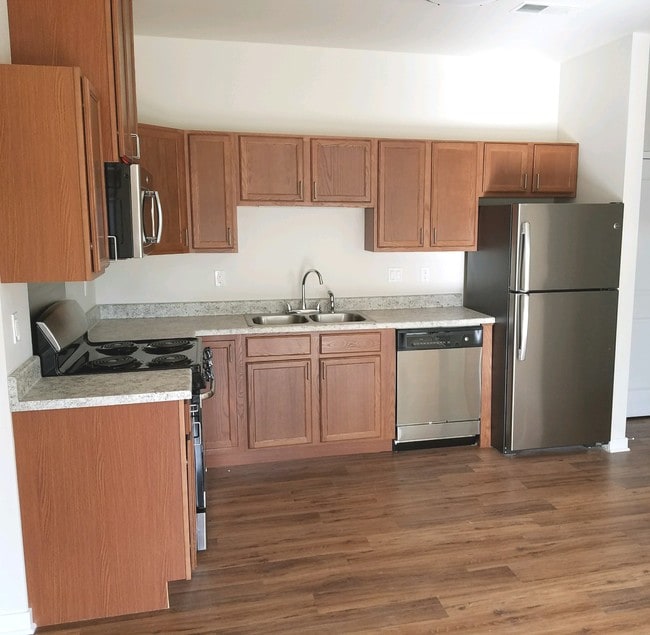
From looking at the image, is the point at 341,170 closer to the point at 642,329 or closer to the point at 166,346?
the point at 166,346

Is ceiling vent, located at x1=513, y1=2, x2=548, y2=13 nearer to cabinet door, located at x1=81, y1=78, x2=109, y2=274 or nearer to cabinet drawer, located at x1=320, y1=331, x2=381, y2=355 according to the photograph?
cabinet drawer, located at x1=320, y1=331, x2=381, y2=355

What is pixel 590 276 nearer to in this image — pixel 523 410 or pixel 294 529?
pixel 523 410

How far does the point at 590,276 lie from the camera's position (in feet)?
12.5

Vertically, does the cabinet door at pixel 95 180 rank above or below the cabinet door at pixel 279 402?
above

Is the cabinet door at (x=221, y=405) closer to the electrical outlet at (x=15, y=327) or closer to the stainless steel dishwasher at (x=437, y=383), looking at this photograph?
the stainless steel dishwasher at (x=437, y=383)

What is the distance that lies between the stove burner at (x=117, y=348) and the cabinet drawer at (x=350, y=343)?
1197 millimetres

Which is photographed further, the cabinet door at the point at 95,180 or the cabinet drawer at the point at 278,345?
the cabinet drawer at the point at 278,345

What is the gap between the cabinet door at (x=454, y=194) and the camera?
4.02 metres

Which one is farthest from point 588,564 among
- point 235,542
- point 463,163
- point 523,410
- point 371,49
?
point 371,49

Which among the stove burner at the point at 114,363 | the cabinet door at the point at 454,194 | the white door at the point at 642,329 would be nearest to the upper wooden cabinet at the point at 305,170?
the cabinet door at the point at 454,194

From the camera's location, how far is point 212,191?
12.2 feet

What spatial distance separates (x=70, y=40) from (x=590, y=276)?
3.22m

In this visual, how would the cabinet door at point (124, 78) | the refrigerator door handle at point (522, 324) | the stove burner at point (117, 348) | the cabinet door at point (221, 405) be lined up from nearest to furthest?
1. the cabinet door at point (124, 78)
2. the stove burner at point (117, 348)
3. the cabinet door at point (221, 405)
4. the refrigerator door handle at point (522, 324)

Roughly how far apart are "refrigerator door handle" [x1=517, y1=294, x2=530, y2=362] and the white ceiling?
5.38 feet
